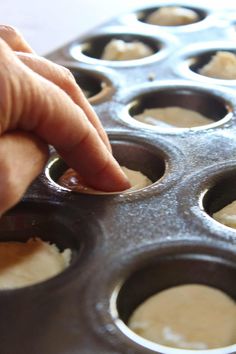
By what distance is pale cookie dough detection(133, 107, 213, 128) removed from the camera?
1.52 metres

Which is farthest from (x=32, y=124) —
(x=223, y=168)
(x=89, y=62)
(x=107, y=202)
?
(x=89, y=62)

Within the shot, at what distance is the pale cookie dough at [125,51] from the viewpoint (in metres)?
1.86

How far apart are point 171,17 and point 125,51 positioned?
336 millimetres

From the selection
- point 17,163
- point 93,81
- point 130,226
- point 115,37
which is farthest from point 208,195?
point 115,37

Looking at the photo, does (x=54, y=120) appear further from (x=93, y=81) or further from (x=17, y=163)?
(x=93, y=81)

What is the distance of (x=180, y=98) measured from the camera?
1.58m

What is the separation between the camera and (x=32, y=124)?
89 cm

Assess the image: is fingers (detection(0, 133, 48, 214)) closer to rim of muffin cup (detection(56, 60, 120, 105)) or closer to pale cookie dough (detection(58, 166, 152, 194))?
pale cookie dough (detection(58, 166, 152, 194))

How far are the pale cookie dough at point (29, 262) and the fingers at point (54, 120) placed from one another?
0.45 ft

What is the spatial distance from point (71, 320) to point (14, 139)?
0.82 feet

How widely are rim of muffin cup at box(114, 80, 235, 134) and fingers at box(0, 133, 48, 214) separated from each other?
0.56 metres

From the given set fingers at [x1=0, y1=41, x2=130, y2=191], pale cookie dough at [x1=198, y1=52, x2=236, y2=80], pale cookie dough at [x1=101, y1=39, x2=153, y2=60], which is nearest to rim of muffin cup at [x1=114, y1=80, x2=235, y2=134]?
pale cookie dough at [x1=198, y1=52, x2=236, y2=80]

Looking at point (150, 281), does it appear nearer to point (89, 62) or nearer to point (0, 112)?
point (0, 112)

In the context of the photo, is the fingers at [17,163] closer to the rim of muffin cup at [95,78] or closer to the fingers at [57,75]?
the fingers at [57,75]
